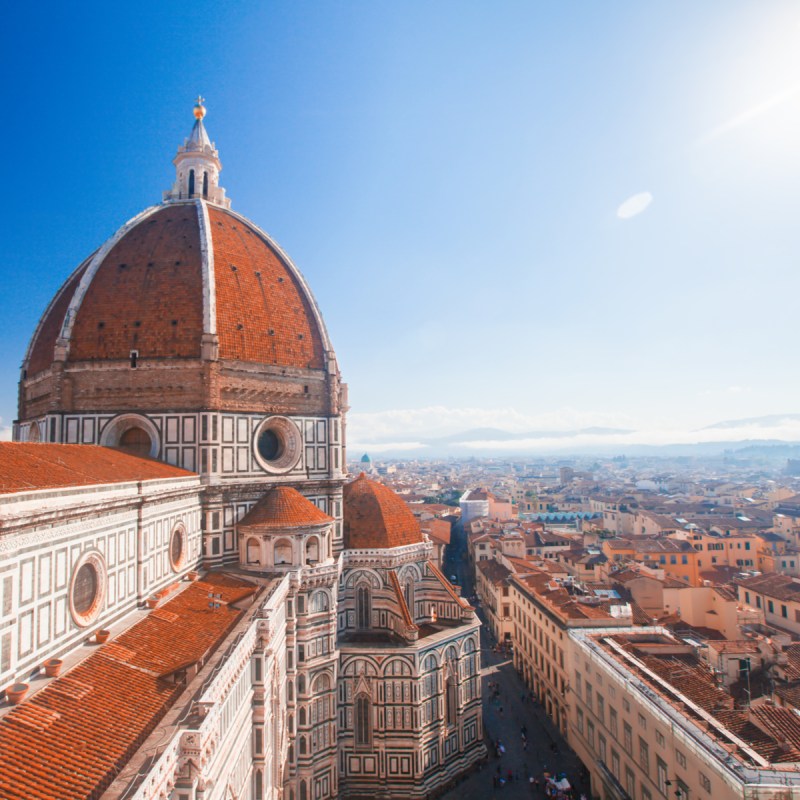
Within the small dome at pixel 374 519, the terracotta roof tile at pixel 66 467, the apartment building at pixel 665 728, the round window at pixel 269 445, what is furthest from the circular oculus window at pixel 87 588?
the apartment building at pixel 665 728

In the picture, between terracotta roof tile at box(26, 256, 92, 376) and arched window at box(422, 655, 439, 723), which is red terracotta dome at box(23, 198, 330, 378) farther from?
arched window at box(422, 655, 439, 723)

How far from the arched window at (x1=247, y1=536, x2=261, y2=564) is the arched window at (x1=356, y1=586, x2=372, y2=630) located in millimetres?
5426

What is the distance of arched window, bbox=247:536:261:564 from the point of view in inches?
871

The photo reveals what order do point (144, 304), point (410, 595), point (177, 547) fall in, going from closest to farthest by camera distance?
point (177, 547) → point (144, 304) → point (410, 595)

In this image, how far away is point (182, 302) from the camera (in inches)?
934

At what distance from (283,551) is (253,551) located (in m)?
1.14

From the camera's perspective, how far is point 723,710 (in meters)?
18.7

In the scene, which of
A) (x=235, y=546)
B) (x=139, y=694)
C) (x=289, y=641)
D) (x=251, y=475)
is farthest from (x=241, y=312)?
(x=139, y=694)

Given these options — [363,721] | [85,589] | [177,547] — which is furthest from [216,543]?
[363,721]

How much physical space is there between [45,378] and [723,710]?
1031 inches

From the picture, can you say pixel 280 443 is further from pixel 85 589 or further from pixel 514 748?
pixel 514 748

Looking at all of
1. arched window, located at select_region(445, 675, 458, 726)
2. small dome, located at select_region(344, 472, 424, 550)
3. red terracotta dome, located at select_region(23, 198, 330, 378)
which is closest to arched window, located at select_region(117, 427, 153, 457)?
red terracotta dome, located at select_region(23, 198, 330, 378)

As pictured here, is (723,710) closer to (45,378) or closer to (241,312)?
(241,312)

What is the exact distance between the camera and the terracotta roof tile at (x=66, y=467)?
12.0m
